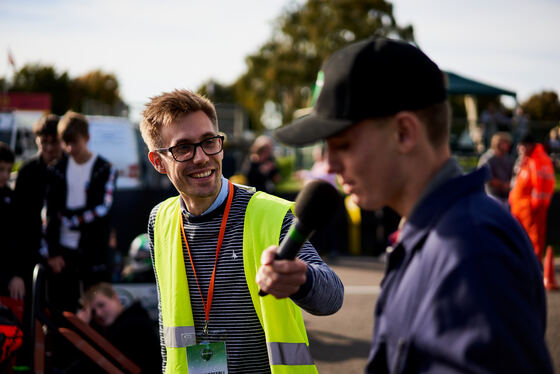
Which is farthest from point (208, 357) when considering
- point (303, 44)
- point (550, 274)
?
point (303, 44)

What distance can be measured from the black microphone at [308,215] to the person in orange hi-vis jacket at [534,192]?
786cm

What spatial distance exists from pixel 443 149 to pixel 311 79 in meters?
45.3

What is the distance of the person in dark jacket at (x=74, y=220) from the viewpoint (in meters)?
5.21

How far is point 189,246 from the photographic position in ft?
8.61

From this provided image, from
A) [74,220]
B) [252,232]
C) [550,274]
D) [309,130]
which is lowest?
[550,274]

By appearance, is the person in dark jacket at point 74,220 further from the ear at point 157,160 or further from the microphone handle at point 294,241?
the microphone handle at point 294,241

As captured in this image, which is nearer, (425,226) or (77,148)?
(425,226)

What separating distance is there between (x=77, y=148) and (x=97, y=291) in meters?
1.26

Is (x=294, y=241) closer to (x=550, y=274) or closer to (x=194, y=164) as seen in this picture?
(x=194, y=164)

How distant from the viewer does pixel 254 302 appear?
8.02ft

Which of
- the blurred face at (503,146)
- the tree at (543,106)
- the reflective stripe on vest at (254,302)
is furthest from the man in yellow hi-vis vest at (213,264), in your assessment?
the tree at (543,106)

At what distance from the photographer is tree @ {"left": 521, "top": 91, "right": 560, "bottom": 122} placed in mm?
26859

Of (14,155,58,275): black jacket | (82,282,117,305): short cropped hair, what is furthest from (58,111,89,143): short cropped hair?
(82,282,117,305): short cropped hair

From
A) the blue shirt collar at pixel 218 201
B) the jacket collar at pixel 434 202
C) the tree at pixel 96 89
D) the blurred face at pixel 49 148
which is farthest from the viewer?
the tree at pixel 96 89
